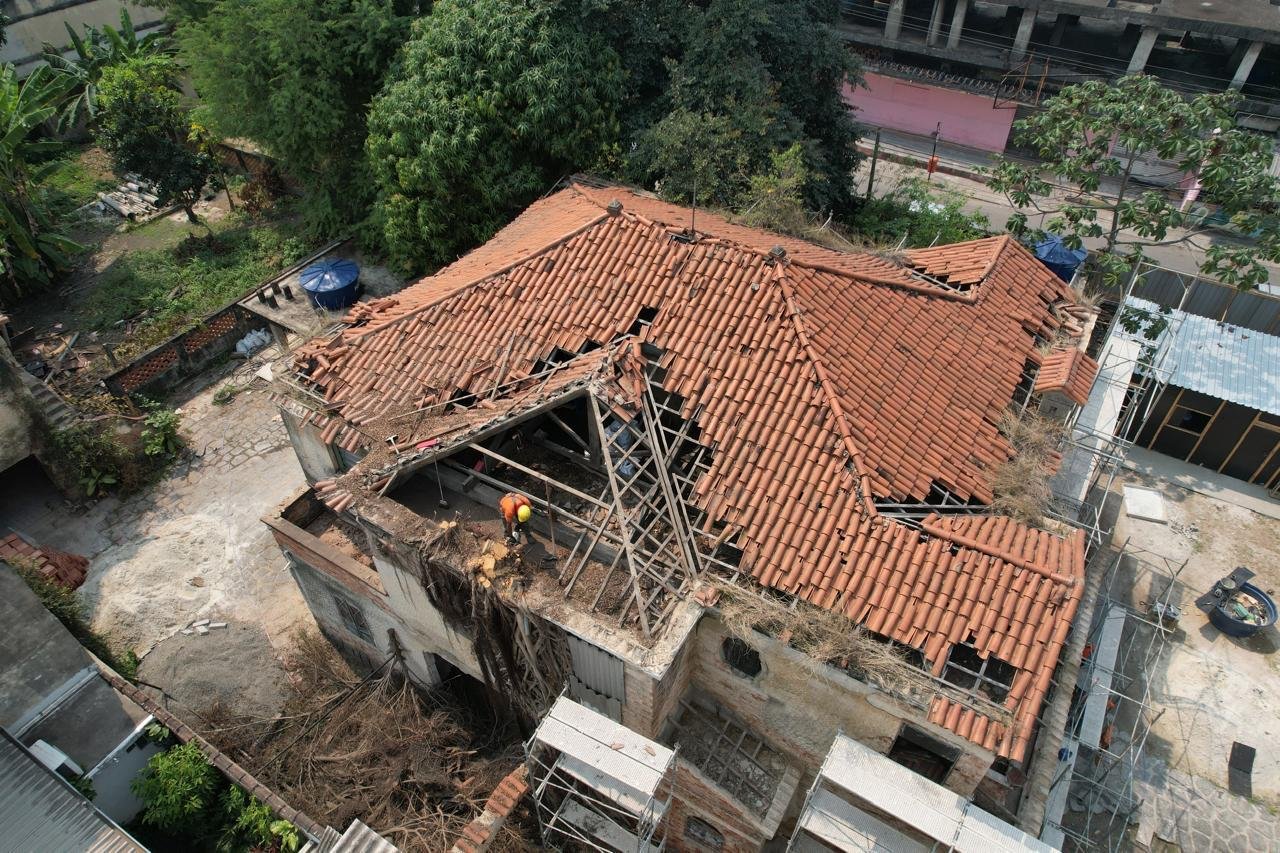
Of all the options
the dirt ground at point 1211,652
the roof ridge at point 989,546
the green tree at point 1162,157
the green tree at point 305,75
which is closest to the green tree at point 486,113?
the green tree at point 305,75

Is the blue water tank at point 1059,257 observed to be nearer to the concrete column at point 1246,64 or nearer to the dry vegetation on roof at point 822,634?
the dry vegetation on roof at point 822,634

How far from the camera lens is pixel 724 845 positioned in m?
15.3

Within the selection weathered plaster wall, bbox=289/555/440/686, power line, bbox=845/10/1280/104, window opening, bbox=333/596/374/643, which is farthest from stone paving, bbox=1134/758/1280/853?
power line, bbox=845/10/1280/104

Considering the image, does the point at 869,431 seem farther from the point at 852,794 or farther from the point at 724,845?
the point at 724,845

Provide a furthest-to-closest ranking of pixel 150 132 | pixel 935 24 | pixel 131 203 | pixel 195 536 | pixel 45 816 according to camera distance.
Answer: pixel 935 24, pixel 131 203, pixel 150 132, pixel 195 536, pixel 45 816

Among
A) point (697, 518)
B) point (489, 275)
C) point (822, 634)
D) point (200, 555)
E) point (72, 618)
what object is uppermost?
point (489, 275)

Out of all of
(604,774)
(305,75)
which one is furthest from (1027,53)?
(604,774)

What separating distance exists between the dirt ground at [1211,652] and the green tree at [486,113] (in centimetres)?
2061

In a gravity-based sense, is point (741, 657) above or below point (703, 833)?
above

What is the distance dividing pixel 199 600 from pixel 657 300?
1653cm

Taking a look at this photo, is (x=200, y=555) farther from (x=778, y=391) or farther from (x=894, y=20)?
(x=894, y=20)

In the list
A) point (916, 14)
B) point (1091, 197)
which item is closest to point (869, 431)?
point (1091, 197)

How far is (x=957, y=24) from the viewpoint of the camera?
45.9m

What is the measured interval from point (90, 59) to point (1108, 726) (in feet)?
172
